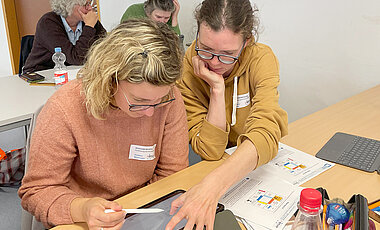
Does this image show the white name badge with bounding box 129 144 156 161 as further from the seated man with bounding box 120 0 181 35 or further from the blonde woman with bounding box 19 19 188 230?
the seated man with bounding box 120 0 181 35

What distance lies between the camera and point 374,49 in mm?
2188

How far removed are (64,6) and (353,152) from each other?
2.28 meters

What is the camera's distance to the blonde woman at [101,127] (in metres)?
0.96

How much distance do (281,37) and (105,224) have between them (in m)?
2.07

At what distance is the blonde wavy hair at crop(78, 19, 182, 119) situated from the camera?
0.96 meters

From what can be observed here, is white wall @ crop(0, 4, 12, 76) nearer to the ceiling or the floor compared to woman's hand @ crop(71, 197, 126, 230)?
nearer to the floor

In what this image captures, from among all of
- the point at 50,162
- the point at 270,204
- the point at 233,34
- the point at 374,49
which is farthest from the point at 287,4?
the point at 50,162

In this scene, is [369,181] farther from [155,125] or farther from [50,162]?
[50,162]

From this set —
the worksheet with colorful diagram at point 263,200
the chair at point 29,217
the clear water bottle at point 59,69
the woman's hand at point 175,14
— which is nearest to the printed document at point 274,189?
the worksheet with colorful diagram at point 263,200

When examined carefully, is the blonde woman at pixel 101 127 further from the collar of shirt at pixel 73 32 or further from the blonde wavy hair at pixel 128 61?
the collar of shirt at pixel 73 32

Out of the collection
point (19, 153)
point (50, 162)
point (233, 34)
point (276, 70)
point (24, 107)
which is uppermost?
point (233, 34)

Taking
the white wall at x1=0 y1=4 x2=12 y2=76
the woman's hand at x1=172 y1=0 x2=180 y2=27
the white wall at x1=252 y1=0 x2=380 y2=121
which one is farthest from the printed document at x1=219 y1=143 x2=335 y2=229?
the white wall at x1=0 y1=4 x2=12 y2=76

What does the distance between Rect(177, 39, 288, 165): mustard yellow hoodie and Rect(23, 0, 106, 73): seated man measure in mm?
1436

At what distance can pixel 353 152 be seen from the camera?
1.38 m
